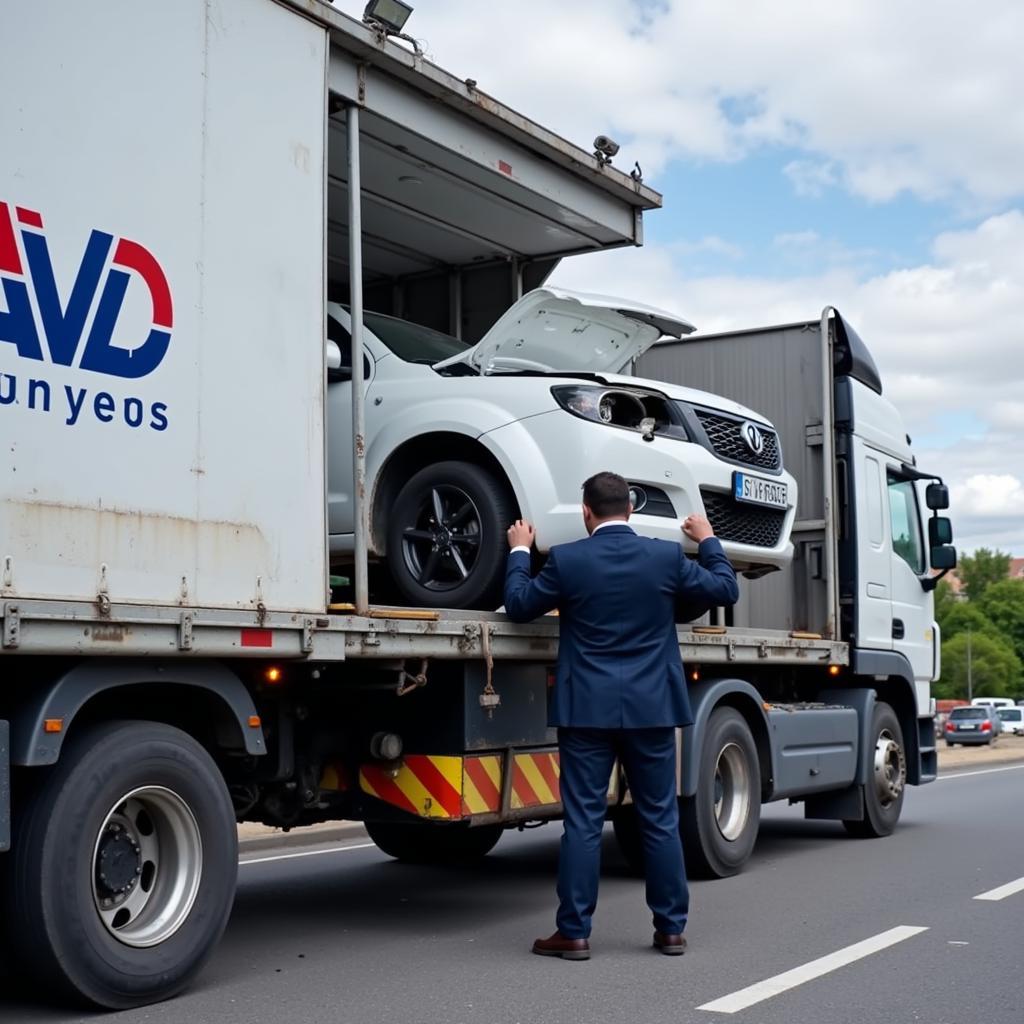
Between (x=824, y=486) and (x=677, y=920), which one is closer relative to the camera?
(x=677, y=920)

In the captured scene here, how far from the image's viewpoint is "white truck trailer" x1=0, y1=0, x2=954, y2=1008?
15.6 ft

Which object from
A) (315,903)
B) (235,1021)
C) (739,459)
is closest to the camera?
(235,1021)

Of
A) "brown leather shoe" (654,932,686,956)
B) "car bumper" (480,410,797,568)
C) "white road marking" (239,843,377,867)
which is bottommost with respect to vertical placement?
"white road marking" (239,843,377,867)

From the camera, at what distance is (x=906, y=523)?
437 inches

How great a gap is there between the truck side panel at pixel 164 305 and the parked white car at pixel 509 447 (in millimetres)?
1039

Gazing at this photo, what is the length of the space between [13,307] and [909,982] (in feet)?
13.2

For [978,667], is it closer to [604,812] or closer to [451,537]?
[451,537]

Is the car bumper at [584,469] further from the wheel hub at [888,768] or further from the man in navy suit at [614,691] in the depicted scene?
the wheel hub at [888,768]

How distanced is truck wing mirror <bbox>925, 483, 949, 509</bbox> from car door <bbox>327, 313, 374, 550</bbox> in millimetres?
5235

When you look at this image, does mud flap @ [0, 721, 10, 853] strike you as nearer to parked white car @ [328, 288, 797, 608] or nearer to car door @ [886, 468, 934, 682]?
parked white car @ [328, 288, 797, 608]

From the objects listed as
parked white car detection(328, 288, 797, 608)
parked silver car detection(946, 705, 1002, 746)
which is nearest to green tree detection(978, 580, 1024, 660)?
parked silver car detection(946, 705, 1002, 746)

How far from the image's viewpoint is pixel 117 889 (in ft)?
16.6

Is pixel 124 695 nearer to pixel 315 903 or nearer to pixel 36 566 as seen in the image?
pixel 36 566

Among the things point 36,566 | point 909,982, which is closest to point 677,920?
point 909,982
